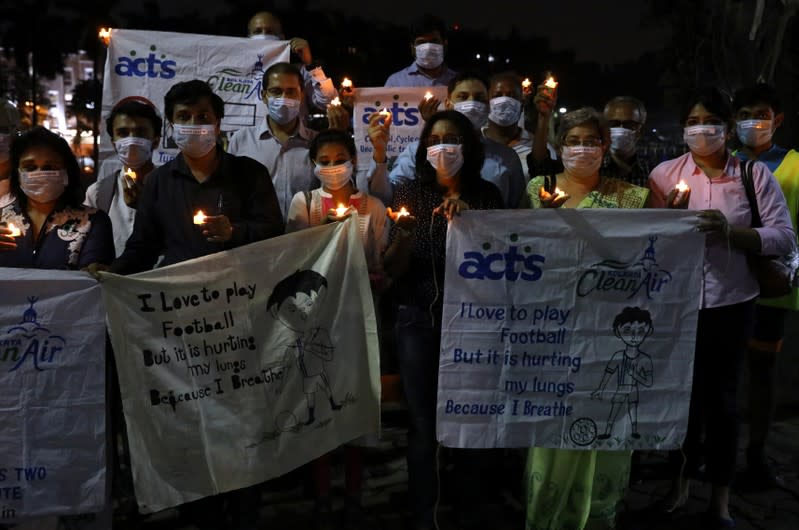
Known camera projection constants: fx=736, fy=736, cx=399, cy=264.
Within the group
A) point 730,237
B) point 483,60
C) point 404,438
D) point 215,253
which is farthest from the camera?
point 483,60

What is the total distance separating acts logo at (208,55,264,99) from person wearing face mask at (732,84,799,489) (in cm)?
358

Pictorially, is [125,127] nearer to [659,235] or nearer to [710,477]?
[659,235]

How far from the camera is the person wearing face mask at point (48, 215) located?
3752mm

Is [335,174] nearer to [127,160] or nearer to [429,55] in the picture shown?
[127,160]

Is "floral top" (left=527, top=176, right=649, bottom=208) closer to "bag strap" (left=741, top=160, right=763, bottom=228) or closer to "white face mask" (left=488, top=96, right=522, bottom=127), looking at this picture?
"bag strap" (left=741, top=160, right=763, bottom=228)

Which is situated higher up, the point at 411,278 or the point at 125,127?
the point at 125,127

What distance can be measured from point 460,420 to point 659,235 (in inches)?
57.1

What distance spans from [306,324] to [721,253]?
7.77 feet

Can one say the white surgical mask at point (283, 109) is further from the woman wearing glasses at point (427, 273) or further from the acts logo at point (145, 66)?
the acts logo at point (145, 66)

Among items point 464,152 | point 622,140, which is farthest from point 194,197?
point 622,140

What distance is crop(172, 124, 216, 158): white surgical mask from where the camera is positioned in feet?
12.9

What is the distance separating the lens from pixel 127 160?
177 inches

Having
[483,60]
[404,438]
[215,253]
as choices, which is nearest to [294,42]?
[215,253]

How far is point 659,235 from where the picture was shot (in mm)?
3916
